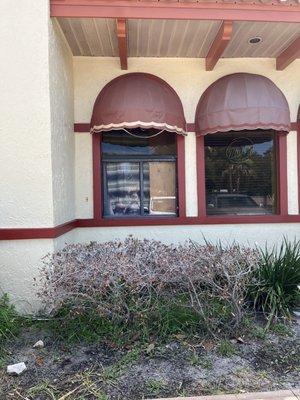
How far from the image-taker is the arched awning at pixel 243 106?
632 cm

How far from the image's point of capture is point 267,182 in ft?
23.6

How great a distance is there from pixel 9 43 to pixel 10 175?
1809 millimetres

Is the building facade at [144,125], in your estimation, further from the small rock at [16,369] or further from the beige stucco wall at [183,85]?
the small rock at [16,369]

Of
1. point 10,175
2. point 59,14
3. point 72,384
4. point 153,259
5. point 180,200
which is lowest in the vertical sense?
point 72,384

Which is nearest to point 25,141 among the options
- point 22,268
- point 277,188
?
point 22,268

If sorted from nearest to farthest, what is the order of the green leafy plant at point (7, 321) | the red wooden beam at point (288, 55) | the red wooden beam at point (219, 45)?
1. the green leafy plant at point (7, 321)
2. the red wooden beam at point (219, 45)
3. the red wooden beam at point (288, 55)

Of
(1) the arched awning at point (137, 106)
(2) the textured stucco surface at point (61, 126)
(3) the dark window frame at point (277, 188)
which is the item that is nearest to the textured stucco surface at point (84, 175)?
(2) the textured stucco surface at point (61, 126)

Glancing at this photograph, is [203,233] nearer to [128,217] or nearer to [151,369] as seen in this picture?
[128,217]

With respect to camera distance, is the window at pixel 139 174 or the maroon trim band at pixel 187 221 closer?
the maroon trim band at pixel 187 221

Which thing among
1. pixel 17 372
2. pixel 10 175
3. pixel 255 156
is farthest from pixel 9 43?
pixel 255 156

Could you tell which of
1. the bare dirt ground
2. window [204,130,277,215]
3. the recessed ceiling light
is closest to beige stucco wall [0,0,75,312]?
the bare dirt ground

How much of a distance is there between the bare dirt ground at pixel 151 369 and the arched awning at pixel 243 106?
3.56 meters

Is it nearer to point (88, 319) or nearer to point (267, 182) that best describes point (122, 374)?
point (88, 319)

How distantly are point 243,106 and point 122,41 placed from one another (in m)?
2.31
